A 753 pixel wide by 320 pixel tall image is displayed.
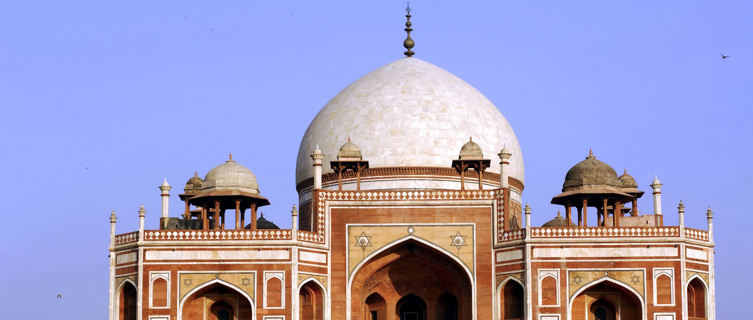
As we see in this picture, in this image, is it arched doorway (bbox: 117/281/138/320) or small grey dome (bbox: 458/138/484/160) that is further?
small grey dome (bbox: 458/138/484/160)

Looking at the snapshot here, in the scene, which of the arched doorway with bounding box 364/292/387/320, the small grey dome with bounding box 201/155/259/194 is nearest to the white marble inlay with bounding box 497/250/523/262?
the arched doorway with bounding box 364/292/387/320

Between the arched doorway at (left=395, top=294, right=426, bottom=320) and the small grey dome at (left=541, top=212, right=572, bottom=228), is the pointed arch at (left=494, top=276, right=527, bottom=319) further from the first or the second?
the small grey dome at (left=541, top=212, right=572, bottom=228)

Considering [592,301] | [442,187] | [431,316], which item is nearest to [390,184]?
[442,187]

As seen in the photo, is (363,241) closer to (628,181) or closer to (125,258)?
(125,258)

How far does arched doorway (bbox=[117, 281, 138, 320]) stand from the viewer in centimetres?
3778

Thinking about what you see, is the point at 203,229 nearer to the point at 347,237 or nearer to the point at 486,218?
the point at 347,237

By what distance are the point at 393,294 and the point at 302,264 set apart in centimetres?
331

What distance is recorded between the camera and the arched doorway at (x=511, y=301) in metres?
37.2

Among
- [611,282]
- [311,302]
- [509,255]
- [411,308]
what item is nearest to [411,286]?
[411,308]

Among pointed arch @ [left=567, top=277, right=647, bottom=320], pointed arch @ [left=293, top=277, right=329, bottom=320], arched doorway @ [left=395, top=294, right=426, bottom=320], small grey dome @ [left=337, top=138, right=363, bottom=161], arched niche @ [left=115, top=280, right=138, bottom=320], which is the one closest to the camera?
pointed arch @ [left=567, top=277, right=647, bottom=320]

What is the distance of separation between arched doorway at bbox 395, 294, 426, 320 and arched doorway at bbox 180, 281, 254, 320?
14.7 ft

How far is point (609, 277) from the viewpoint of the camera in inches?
1439

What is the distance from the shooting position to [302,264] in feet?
122

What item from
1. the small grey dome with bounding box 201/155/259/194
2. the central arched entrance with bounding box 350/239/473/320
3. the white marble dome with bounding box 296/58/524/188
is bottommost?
the central arched entrance with bounding box 350/239/473/320
